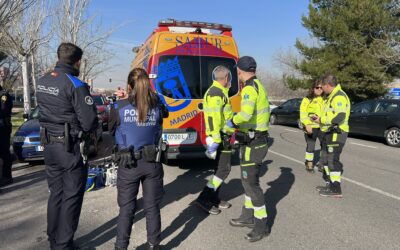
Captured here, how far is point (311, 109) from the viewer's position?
23.1 feet

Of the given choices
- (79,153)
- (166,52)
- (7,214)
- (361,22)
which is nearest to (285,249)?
(79,153)

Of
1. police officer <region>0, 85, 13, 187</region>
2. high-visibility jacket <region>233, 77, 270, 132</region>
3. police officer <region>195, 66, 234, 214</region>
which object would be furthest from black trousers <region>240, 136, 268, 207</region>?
police officer <region>0, 85, 13, 187</region>

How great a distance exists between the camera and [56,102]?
3.18m

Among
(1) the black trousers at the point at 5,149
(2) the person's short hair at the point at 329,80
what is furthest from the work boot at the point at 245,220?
(1) the black trousers at the point at 5,149

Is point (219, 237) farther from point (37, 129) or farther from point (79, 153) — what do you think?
point (37, 129)

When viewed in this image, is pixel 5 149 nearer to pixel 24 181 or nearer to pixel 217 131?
pixel 24 181

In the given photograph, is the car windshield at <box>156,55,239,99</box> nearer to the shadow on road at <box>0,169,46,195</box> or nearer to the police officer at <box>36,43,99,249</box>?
the shadow on road at <box>0,169,46,195</box>

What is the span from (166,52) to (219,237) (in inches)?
150

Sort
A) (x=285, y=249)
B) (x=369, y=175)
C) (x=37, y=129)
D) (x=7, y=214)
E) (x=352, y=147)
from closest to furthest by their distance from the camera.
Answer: (x=285, y=249), (x=7, y=214), (x=369, y=175), (x=37, y=129), (x=352, y=147)

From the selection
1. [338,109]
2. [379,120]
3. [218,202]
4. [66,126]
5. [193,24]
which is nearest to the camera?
[66,126]

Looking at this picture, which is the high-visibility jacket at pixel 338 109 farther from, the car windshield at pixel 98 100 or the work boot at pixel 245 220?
the car windshield at pixel 98 100

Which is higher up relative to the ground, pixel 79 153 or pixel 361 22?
pixel 361 22

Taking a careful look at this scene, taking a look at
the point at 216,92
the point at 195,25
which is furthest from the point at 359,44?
the point at 216,92

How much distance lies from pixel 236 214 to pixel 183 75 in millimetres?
3020
